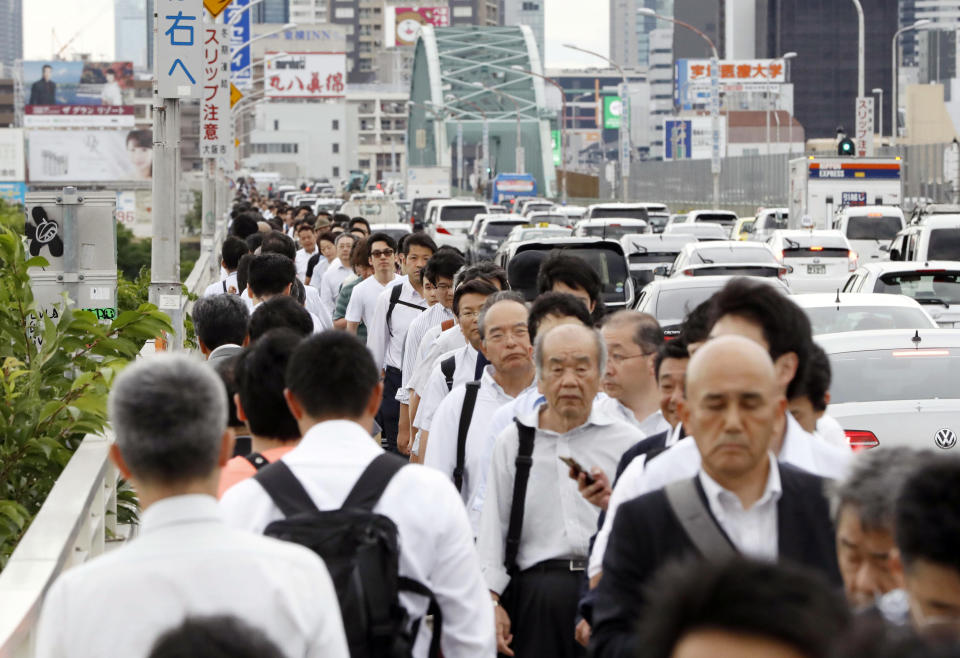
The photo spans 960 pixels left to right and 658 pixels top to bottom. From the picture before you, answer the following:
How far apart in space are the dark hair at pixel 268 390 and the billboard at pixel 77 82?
158 meters

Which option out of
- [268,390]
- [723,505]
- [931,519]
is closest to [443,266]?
[268,390]

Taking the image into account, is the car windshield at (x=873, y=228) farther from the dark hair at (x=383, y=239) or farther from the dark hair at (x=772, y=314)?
the dark hair at (x=772, y=314)

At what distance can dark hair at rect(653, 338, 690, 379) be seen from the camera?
625cm

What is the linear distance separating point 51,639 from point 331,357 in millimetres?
1296

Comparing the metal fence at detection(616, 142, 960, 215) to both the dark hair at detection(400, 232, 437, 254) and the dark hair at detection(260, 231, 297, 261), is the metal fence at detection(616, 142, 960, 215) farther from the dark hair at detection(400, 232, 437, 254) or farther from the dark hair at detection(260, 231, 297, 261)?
the dark hair at detection(400, 232, 437, 254)

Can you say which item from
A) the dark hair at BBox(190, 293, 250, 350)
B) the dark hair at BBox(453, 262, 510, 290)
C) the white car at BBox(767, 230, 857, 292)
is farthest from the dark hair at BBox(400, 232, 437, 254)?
the white car at BBox(767, 230, 857, 292)

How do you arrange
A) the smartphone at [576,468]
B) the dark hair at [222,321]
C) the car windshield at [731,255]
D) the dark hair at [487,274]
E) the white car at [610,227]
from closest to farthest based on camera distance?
the smartphone at [576,468] → the dark hair at [222,321] → the dark hair at [487,274] → the car windshield at [731,255] → the white car at [610,227]

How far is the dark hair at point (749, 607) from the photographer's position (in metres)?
2.28

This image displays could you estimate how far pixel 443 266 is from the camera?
35.8 feet

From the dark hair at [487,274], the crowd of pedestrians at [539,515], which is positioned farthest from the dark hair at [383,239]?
the crowd of pedestrians at [539,515]

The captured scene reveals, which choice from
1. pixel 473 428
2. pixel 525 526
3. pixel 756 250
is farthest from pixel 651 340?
pixel 756 250

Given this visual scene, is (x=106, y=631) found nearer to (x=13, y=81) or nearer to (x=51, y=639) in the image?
(x=51, y=639)

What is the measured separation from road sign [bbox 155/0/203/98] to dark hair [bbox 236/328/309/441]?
822 centimetres

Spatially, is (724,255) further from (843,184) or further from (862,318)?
(843,184)
